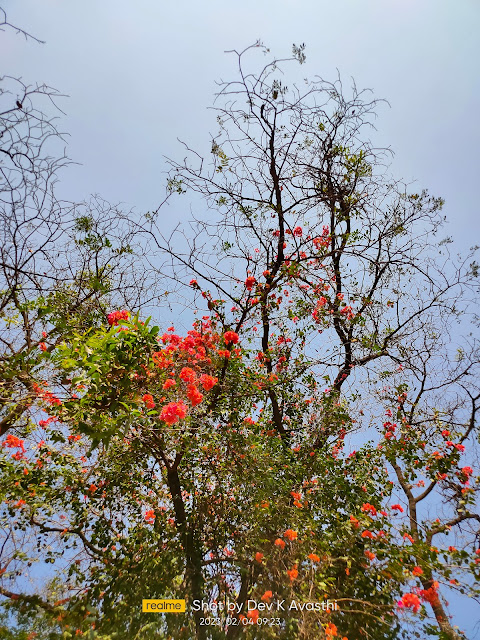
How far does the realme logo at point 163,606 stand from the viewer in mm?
2521

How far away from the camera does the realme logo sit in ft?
8.27

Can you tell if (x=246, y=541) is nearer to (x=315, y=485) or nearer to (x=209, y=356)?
(x=315, y=485)

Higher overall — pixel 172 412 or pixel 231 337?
pixel 231 337

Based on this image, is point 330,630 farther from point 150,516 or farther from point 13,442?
point 13,442

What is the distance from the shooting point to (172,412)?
2629mm

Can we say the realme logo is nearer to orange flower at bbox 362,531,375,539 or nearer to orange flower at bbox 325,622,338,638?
orange flower at bbox 325,622,338,638

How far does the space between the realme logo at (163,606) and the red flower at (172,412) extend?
4.21 ft

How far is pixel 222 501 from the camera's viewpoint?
11.4 feet

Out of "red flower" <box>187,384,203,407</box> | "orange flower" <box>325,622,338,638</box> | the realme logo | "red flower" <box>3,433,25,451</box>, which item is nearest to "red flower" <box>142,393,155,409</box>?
"red flower" <box>187,384,203,407</box>

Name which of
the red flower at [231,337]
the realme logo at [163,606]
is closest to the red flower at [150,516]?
the realme logo at [163,606]

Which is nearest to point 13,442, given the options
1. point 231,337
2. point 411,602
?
point 231,337

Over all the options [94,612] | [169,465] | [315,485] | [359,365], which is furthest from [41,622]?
[359,365]

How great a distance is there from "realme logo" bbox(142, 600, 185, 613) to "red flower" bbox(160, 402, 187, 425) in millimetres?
1284

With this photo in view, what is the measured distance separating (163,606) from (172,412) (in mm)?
1378
